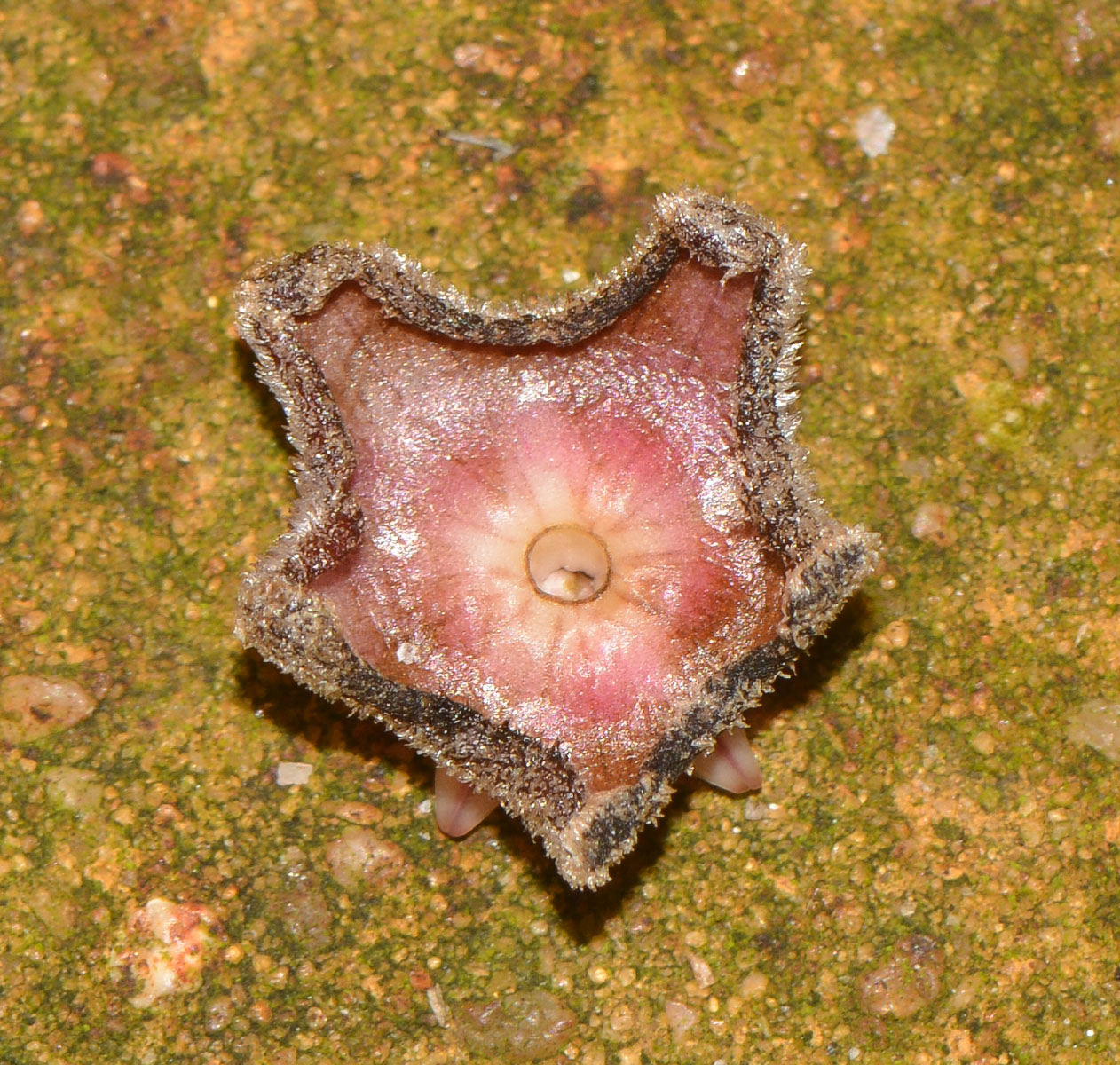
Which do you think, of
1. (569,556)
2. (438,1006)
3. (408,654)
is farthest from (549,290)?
(438,1006)

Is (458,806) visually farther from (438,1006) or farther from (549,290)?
(549,290)

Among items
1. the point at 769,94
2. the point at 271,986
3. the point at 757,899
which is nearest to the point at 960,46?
the point at 769,94

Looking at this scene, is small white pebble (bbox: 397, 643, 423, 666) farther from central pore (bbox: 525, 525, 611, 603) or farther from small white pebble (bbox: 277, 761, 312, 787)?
small white pebble (bbox: 277, 761, 312, 787)

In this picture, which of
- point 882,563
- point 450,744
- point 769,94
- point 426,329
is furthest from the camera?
point 769,94

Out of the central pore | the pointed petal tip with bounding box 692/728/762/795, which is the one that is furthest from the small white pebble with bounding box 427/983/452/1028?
the central pore

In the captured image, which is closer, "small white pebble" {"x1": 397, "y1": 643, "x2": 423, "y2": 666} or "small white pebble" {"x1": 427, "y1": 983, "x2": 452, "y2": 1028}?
"small white pebble" {"x1": 397, "y1": 643, "x2": 423, "y2": 666}

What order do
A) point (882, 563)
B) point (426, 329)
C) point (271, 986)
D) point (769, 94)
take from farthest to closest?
point (769, 94) → point (882, 563) → point (271, 986) → point (426, 329)

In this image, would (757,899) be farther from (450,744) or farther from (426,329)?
(426,329)
